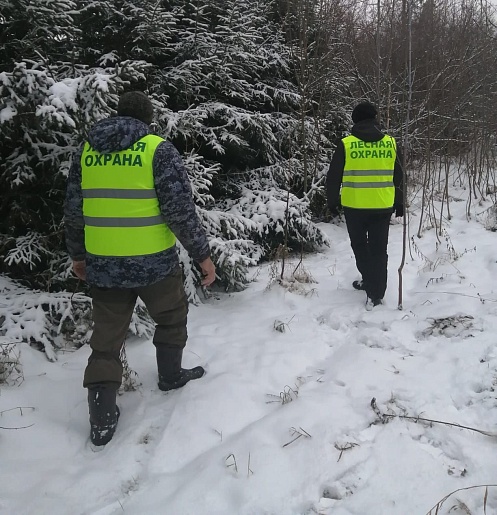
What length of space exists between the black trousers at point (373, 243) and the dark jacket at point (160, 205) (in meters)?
2.16

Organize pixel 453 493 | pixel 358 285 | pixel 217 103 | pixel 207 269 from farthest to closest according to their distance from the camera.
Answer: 1. pixel 217 103
2. pixel 358 285
3. pixel 207 269
4. pixel 453 493

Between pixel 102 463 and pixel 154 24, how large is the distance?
13.9ft

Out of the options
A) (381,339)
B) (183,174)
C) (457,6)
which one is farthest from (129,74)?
(457,6)

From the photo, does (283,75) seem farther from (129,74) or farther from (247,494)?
(247,494)

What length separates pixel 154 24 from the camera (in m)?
4.54

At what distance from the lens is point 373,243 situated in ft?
14.1

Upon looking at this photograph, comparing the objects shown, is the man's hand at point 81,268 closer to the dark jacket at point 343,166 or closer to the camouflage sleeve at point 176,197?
the camouflage sleeve at point 176,197

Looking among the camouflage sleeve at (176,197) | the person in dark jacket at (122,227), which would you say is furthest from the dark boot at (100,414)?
the camouflage sleeve at (176,197)

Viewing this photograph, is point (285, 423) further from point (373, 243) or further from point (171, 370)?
point (373, 243)

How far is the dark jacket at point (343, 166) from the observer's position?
4.13 m

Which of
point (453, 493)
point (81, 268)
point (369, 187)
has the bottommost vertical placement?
point (453, 493)

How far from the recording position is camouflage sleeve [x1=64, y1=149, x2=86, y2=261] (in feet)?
8.41

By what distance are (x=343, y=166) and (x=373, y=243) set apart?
32.8 inches

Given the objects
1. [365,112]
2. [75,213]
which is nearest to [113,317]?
[75,213]
